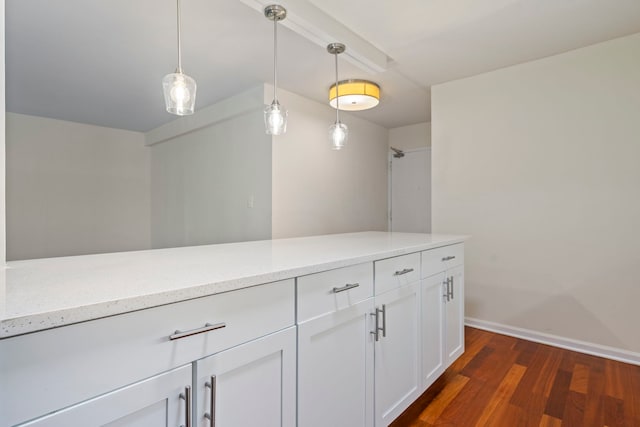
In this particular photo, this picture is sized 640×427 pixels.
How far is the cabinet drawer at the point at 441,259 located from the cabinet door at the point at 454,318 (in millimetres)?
52

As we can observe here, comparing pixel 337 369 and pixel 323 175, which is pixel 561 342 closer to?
pixel 337 369

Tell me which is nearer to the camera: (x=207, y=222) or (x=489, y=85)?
(x=489, y=85)

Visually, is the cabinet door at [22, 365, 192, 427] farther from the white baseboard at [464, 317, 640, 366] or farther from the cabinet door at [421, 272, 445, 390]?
the white baseboard at [464, 317, 640, 366]

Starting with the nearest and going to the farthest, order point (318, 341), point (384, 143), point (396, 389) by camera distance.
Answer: point (318, 341) < point (396, 389) < point (384, 143)

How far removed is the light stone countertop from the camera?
0.57m

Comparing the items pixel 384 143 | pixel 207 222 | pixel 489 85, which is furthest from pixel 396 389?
pixel 384 143

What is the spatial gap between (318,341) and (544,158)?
2466 mm

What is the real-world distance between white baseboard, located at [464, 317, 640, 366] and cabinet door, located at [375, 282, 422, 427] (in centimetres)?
153

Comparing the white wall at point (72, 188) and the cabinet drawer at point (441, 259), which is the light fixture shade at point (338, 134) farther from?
the white wall at point (72, 188)

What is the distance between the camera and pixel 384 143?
4.65 m

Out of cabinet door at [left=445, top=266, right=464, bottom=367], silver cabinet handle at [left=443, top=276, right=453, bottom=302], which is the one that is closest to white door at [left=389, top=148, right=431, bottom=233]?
cabinet door at [left=445, top=266, right=464, bottom=367]

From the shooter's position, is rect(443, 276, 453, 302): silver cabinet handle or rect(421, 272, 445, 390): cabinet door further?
Result: rect(443, 276, 453, 302): silver cabinet handle

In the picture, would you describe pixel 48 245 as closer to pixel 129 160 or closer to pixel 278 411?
pixel 129 160

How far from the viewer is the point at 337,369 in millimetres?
1146
